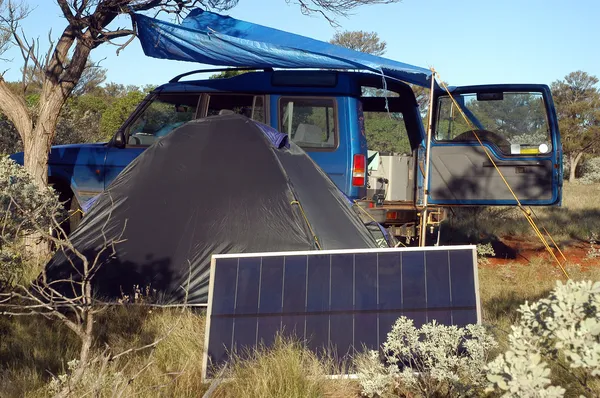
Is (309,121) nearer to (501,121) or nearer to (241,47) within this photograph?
(241,47)

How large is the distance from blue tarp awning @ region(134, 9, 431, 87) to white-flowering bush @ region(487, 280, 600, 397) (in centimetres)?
492

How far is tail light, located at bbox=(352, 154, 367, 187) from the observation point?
8703mm

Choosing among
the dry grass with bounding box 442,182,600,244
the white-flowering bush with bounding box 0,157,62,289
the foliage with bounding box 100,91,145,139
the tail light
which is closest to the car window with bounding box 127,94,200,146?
the white-flowering bush with bounding box 0,157,62,289

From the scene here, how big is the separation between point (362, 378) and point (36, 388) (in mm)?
2005

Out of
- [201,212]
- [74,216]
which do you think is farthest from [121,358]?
[74,216]

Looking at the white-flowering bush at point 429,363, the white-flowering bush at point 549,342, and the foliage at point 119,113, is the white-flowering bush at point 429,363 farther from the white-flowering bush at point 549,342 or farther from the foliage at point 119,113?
the foliage at point 119,113

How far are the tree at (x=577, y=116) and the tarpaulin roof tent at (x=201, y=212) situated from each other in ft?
99.4

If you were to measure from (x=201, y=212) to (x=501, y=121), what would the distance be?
4.25 metres

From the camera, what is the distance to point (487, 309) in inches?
275

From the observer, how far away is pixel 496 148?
9.21m

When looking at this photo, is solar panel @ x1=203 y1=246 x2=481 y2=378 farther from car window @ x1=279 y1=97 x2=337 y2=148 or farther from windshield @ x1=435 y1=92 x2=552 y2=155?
windshield @ x1=435 y1=92 x2=552 y2=155

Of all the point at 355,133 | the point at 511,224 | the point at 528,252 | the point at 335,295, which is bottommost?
the point at 528,252

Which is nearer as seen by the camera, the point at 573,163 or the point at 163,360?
the point at 163,360

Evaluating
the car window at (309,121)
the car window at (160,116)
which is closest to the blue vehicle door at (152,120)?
the car window at (160,116)
